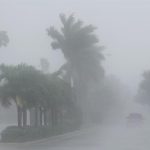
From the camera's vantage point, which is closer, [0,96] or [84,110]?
[0,96]

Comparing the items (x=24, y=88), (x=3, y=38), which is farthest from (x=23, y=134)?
(x=3, y=38)

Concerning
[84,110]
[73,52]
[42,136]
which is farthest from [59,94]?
[84,110]

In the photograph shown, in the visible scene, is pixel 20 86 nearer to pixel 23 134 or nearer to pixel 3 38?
pixel 23 134

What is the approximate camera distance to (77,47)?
6316cm

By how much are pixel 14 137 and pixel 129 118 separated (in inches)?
1096

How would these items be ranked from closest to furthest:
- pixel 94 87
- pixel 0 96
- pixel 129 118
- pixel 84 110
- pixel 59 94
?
pixel 0 96 → pixel 59 94 → pixel 129 118 → pixel 84 110 → pixel 94 87

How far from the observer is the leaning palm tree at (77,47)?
63.3 m

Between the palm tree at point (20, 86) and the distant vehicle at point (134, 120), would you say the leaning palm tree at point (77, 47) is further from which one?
the palm tree at point (20, 86)

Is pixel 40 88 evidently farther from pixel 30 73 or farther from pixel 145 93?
pixel 145 93

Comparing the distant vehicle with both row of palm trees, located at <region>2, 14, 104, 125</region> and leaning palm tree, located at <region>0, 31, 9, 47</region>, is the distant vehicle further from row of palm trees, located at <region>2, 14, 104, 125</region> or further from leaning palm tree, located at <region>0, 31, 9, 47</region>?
leaning palm tree, located at <region>0, 31, 9, 47</region>

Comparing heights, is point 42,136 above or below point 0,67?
below

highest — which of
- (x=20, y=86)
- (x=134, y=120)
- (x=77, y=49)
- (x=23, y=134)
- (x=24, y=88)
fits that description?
(x=77, y=49)

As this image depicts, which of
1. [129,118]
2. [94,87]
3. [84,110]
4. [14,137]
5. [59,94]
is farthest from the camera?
[94,87]

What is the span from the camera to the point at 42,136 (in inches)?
1646
